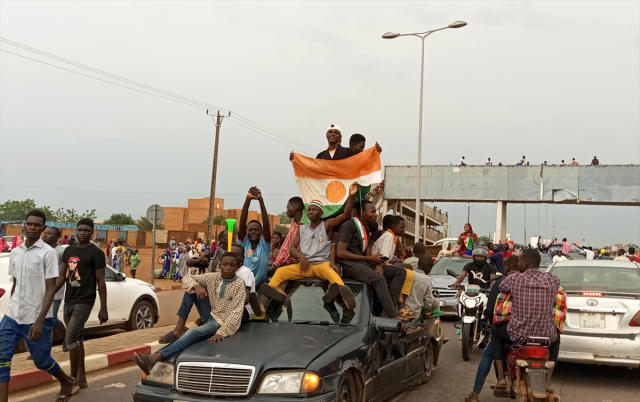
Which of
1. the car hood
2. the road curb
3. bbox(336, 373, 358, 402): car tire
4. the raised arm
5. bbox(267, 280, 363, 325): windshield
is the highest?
the raised arm

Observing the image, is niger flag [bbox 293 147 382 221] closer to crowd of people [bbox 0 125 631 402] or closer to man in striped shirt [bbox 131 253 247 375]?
crowd of people [bbox 0 125 631 402]

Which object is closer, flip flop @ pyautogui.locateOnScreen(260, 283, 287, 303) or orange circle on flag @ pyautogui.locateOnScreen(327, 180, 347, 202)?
flip flop @ pyautogui.locateOnScreen(260, 283, 287, 303)

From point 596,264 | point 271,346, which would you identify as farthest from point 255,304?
point 596,264

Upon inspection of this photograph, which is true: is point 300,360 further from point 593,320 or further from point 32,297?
point 593,320

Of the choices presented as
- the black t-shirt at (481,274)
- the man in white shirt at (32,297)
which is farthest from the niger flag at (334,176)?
the man in white shirt at (32,297)

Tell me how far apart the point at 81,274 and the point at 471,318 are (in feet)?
18.5

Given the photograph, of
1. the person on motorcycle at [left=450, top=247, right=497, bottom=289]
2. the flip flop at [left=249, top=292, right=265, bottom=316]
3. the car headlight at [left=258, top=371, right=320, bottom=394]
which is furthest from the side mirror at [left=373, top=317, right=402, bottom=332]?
the person on motorcycle at [left=450, top=247, right=497, bottom=289]

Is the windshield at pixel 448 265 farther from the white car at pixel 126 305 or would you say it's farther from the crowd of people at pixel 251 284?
the crowd of people at pixel 251 284

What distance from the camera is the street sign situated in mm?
19359

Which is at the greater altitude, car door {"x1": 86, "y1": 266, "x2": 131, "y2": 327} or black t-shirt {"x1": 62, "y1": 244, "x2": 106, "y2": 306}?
black t-shirt {"x1": 62, "y1": 244, "x2": 106, "y2": 306}

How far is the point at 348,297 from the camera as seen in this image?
5914 mm

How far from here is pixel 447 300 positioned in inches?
558

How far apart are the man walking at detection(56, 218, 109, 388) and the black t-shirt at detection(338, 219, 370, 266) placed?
259 centimetres

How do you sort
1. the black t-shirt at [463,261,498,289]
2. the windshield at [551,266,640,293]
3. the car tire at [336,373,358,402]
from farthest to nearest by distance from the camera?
the black t-shirt at [463,261,498,289] → the windshield at [551,266,640,293] → the car tire at [336,373,358,402]
